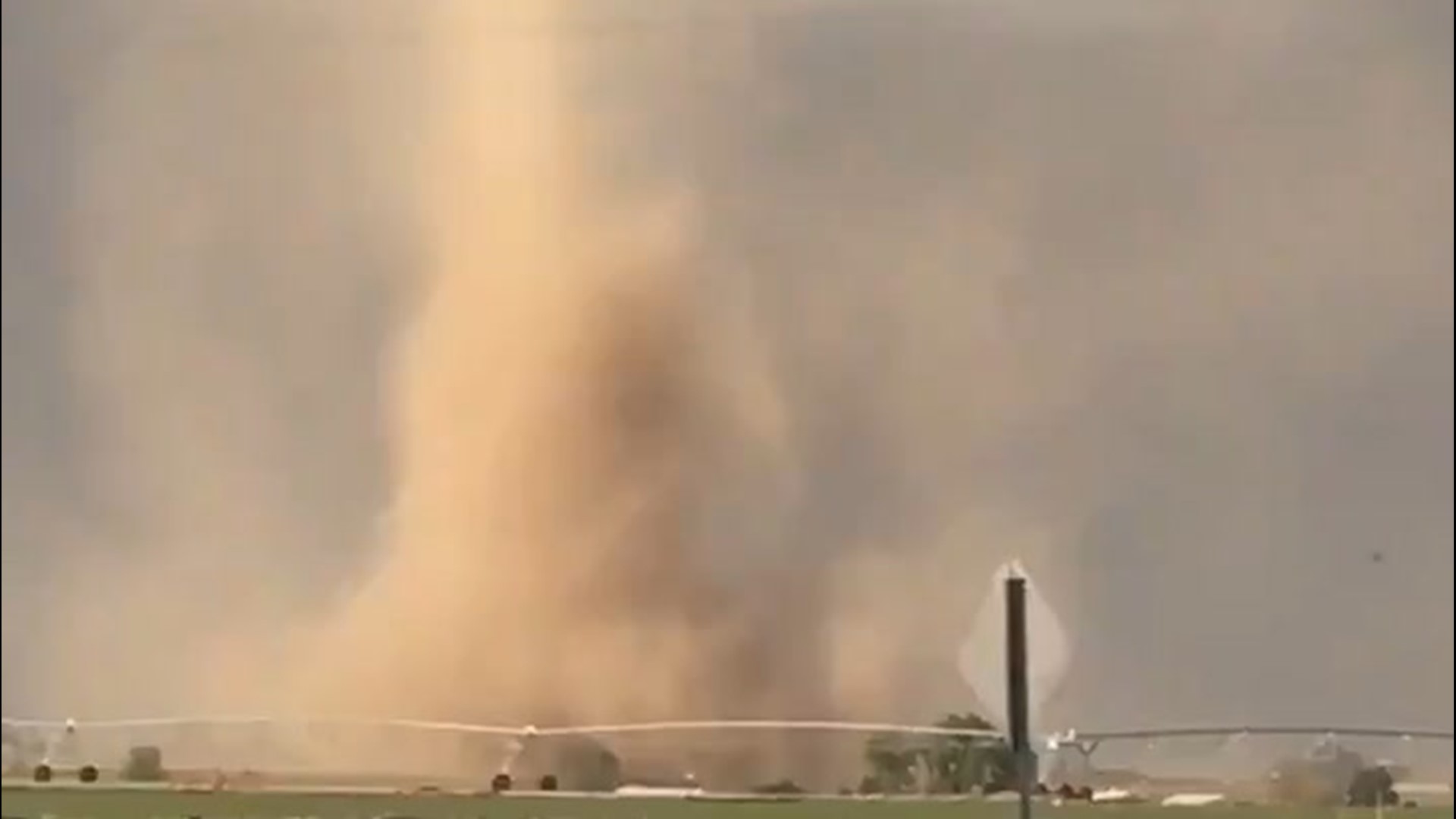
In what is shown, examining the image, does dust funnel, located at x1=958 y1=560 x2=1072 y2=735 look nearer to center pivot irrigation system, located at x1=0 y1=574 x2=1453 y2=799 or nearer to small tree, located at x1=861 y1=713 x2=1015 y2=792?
center pivot irrigation system, located at x1=0 y1=574 x2=1453 y2=799

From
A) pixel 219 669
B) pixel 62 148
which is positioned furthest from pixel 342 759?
pixel 62 148

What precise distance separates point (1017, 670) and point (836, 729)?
4.32 feet

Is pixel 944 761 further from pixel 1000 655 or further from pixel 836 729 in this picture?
pixel 1000 655

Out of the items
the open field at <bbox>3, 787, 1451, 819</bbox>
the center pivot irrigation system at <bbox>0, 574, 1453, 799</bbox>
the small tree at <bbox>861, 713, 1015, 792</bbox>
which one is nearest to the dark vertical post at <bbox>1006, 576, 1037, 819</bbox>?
the center pivot irrigation system at <bbox>0, 574, 1453, 799</bbox>

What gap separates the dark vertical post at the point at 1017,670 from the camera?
3.23 metres

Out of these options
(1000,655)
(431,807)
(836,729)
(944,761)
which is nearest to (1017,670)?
(1000,655)

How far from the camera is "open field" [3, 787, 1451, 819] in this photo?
3980 mm

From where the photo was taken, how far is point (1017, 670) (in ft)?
10.7

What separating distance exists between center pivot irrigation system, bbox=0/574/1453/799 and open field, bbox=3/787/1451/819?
11cm

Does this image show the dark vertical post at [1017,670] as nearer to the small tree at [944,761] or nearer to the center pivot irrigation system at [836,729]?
the center pivot irrigation system at [836,729]

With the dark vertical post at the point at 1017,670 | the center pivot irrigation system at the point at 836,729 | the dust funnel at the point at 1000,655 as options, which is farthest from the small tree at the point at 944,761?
the dark vertical post at the point at 1017,670

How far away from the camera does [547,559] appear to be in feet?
15.9

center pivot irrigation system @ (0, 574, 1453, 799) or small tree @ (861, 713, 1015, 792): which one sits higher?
center pivot irrigation system @ (0, 574, 1453, 799)

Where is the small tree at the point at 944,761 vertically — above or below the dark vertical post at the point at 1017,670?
below
